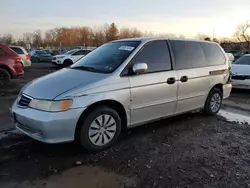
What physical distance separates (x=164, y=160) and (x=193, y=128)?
5.62 feet

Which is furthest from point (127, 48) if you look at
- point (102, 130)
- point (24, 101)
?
point (24, 101)

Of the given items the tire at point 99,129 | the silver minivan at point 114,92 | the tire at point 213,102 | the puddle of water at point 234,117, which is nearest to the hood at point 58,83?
the silver minivan at point 114,92

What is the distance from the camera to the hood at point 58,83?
391cm

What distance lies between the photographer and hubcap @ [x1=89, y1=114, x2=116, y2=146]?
4065mm

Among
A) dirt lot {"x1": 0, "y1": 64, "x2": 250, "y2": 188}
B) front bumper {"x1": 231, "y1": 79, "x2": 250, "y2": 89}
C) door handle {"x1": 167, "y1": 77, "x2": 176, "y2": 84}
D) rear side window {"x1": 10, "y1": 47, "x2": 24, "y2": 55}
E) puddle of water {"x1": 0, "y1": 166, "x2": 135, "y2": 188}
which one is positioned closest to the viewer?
puddle of water {"x1": 0, "y1": 166, "x2": 135, "y2": 188}

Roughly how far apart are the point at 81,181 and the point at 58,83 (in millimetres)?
1521

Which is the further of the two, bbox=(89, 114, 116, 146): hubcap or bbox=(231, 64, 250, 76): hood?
bbox=(231, 64, 250, 76): hood

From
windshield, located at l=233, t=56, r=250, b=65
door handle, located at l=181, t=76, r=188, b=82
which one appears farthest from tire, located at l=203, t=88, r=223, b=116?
windshield, located at l=233, t=56, r=250, b=65

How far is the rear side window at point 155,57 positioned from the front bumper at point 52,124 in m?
1.45

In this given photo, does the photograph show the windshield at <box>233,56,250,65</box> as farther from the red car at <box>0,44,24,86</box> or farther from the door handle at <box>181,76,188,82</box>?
the red car at <box>0,44,24,86</box>

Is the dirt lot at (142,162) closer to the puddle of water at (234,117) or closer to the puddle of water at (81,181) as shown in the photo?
the puddle of water at (81,181)

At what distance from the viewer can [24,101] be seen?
13.5 feet

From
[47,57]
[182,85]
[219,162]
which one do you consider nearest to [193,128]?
[182,85]

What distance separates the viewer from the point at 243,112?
275 inches
